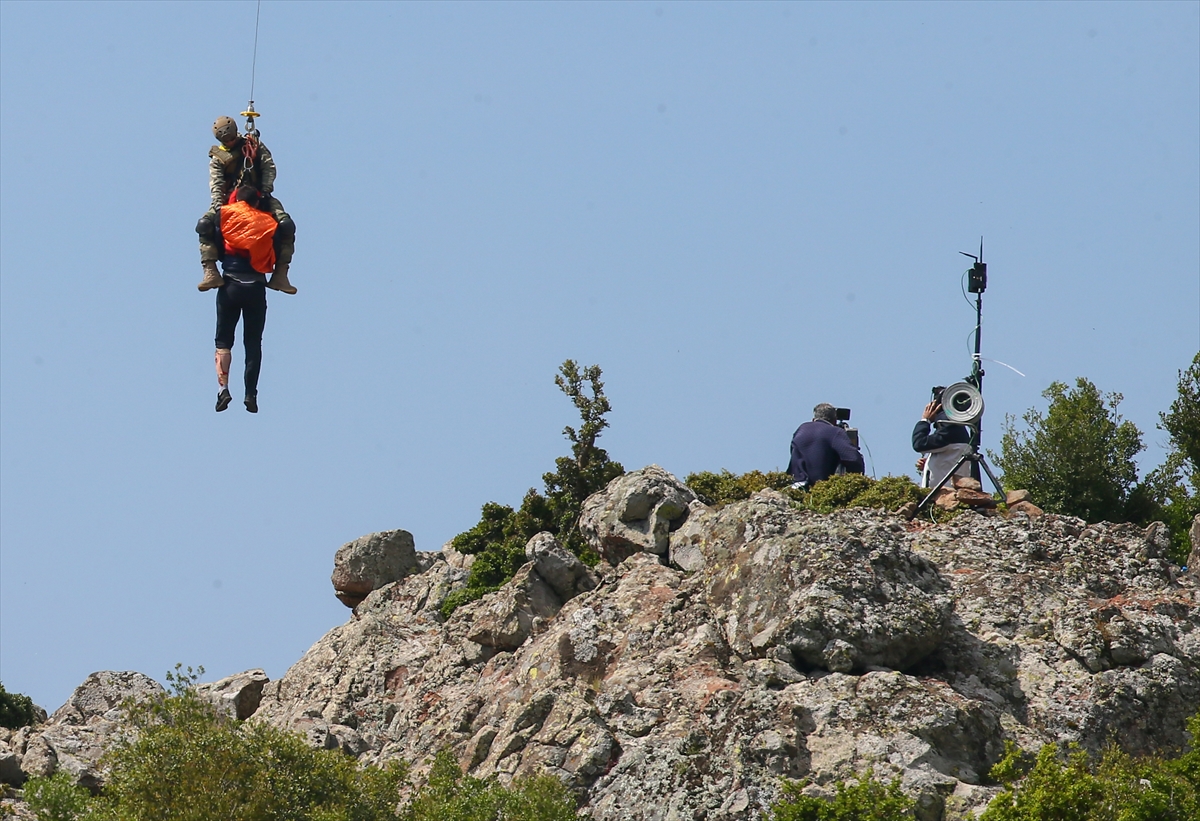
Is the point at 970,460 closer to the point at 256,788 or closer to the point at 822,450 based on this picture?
the point at 822,450

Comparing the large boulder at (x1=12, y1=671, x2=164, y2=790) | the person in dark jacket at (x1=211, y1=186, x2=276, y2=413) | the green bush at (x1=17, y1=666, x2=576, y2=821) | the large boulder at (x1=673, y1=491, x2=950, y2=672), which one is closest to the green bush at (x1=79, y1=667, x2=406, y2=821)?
the green bush at (x1=17, y1=666, x2=576, y2=821)

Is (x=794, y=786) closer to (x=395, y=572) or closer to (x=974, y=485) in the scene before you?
(x=974, y=485)

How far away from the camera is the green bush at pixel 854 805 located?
24.3m

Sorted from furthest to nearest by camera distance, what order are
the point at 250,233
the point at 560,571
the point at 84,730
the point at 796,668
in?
1. the point at 560,571
2. the point at 84,730
3. the point at 250,233
4. the point at 796,668

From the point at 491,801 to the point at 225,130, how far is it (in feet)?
30.7

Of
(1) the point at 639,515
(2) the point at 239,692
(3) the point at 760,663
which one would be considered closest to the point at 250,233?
(1) the point at 639,515

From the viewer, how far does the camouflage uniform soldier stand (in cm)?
2802

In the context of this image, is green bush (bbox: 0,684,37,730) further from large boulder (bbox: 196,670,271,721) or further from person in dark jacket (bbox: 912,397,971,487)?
person in dark jacket (bbox: 912,397,971,487)

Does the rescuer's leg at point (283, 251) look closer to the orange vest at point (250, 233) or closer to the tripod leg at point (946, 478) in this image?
the orange vest at point (250, 233)

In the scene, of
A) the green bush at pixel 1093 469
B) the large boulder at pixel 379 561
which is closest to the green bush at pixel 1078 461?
the green bush at pixel 1093 469

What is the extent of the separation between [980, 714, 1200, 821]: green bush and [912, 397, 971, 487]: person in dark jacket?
800cm

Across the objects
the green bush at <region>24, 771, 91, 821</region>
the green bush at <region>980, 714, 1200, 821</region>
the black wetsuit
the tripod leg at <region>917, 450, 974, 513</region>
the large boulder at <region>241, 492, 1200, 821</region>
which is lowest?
the green bush at <region>980, 714, 1200, 821</region>

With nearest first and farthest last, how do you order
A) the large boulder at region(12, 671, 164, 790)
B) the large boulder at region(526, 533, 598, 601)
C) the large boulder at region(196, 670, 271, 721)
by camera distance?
the large boulder at region(12, 671, 164, 790)
the large boulder at region(526, 533, 598, 601)
the large boulder at region(196, 670, 271, 721)

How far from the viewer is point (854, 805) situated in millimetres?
24359
